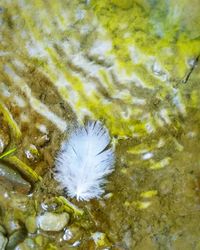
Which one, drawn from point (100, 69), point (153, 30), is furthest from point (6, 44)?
point (153, 30)

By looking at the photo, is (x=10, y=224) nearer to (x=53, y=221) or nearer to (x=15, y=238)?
(x=15, y=238)

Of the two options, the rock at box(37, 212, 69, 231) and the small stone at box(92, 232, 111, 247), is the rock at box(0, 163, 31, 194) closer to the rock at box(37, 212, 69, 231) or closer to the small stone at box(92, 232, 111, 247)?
the rock at box(37, 212, 69, 231)

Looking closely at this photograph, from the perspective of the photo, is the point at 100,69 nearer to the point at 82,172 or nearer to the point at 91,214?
the point at 82,172

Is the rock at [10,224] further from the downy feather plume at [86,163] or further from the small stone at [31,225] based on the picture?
the downy feather plume at [86,163]

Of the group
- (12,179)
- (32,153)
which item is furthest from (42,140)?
(12,179)

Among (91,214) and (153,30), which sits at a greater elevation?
(153,30)

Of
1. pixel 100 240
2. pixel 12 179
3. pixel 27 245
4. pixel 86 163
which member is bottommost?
pixel 100 240

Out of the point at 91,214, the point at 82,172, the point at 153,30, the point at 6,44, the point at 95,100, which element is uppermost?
the point at 6,44
